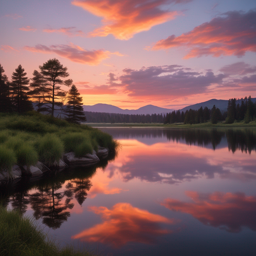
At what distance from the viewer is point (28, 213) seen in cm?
881

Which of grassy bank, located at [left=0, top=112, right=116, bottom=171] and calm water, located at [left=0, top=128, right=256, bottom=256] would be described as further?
grassy bank, located at [left=0, top=112, right=116, bottom=171]

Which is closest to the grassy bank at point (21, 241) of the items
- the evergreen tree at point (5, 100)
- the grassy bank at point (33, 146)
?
the grassy bank at point (33, 146)

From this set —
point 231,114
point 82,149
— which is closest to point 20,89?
point 82,149

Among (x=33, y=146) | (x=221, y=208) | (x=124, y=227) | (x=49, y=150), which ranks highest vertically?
(x=33, y=146)

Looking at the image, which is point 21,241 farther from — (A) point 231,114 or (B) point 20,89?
(A) point 231,114

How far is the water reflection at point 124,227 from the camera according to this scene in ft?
23.0

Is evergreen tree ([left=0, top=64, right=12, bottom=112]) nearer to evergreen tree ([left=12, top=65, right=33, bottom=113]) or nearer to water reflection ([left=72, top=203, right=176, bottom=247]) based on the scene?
evergreen tree ([left=12, top=65, right=33, bottom=113])

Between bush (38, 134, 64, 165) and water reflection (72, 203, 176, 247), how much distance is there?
8.89 m

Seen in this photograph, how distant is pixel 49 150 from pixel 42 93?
4016cm

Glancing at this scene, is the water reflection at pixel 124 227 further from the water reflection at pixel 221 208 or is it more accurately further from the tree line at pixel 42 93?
Result: the tree line at pixel 42 93

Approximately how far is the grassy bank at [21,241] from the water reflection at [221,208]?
5.82 metres

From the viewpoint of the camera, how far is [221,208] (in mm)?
9477

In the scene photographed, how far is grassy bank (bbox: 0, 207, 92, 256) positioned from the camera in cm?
441

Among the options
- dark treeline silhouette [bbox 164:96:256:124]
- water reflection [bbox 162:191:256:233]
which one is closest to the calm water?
water reflection [bbox 162:191:256:233]
